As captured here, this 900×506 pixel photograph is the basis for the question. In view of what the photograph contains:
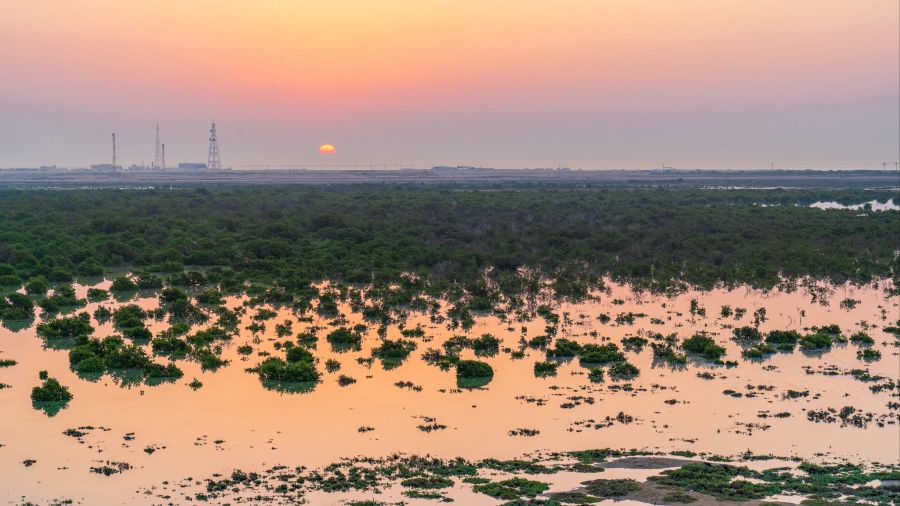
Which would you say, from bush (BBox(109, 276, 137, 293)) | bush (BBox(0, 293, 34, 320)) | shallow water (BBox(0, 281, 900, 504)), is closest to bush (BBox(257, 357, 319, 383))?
shallow water (BBox(0, 281, 900, 504))

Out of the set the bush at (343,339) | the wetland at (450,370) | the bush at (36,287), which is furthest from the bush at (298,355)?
the bush at (36,287)

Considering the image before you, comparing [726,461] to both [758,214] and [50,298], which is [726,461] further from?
[758,214]

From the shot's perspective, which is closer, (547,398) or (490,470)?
(490,470)

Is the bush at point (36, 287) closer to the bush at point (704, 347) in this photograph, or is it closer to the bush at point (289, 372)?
the bush at point (289, 372)

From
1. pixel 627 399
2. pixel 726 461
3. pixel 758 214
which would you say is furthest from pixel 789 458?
pixel 758 214

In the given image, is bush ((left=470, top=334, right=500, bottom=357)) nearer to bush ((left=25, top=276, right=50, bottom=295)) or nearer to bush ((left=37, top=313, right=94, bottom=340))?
bush ((left=37, top=313, right=94, bottom=340))

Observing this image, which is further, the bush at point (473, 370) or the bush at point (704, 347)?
the bush at point (704, 347)
